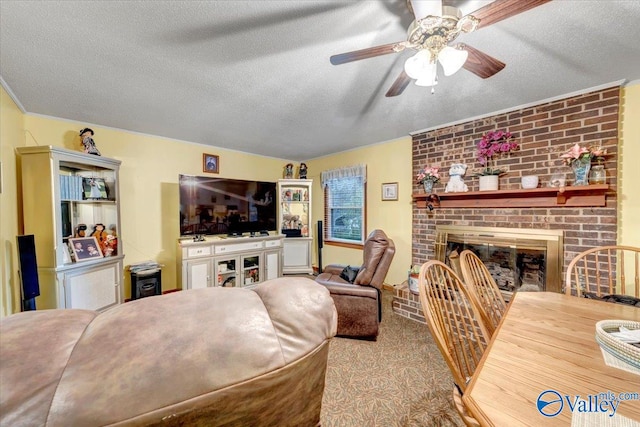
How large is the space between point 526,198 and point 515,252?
592mm

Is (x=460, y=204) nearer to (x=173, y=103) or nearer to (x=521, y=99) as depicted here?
(x=521, y=99)

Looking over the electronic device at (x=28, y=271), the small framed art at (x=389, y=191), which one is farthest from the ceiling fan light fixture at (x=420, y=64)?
the electronic device at (x=28, y=271)

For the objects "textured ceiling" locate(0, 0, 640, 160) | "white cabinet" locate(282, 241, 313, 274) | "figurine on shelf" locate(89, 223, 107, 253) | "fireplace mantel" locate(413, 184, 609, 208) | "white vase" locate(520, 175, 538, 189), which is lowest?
"white cabinet" locate(282, 241, 313, 274)

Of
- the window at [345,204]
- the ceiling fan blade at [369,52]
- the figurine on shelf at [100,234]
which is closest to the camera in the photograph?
the ceiling fan blade at [369,52]

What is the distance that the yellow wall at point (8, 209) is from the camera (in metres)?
1.94

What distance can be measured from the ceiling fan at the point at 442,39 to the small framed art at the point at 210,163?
3162 mm

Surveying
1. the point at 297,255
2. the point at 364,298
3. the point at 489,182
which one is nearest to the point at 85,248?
the point at 297,255

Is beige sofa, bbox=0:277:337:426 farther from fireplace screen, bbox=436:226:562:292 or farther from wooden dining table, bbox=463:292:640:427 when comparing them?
fireplace screen, bbox=436:226:562:292

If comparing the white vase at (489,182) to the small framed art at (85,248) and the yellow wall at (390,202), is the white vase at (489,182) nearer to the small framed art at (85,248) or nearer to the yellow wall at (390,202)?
the yellow wall at (390,202)

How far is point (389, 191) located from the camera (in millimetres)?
3715

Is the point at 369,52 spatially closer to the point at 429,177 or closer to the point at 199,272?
the point at 429,177

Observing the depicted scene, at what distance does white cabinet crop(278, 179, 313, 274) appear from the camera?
4.41m

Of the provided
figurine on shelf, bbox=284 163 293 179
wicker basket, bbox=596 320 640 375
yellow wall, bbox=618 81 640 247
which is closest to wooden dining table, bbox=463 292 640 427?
wicker basket, bbox=596 320 640 375

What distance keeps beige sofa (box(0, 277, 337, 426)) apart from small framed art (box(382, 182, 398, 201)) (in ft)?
10.4
